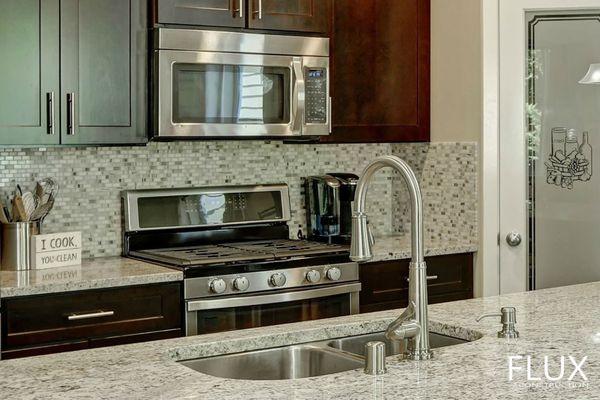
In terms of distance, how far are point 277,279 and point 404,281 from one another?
0.73 m

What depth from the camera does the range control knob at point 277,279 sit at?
382 cm

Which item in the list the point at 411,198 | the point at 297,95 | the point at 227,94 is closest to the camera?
the point at 411,198

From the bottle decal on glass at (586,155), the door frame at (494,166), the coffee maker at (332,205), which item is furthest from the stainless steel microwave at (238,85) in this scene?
the bottle decal on glass at (586,155)

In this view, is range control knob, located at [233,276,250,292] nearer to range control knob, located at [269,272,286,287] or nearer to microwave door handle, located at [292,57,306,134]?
range control knob, located at [269,272,286,287]

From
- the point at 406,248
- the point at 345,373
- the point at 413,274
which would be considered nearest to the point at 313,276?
the point at 406,248

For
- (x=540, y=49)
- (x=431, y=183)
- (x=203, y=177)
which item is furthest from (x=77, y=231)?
(x=540, y=49)

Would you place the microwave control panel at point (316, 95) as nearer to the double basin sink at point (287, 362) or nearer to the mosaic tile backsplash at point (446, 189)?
the mosaic tile backsplash at point (446, 189)

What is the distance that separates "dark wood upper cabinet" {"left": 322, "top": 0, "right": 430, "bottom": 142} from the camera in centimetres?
445

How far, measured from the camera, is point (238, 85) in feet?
13.3

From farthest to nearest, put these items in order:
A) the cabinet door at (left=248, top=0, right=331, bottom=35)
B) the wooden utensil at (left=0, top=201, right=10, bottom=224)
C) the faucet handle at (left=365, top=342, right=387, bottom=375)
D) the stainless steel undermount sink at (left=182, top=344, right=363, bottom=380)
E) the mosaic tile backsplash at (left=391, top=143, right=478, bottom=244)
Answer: the mosaic tile backsplash at (left=391, top=143, right=478, bottom=244), the cabinet door at (left=248, top=0, right=331, bottom=35), the wooden utensil at (left=0, top=201, right=10, bottom=224), the stainless steel undermount sink at (left=182, top=344, right=363, bottom=380), the faucet handle at (left=365, top=342, right=387, bottom=375)

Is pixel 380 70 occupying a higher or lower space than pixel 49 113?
higher

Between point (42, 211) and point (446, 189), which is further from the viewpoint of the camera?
point (446, 189)

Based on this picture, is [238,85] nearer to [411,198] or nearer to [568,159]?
[568,159]

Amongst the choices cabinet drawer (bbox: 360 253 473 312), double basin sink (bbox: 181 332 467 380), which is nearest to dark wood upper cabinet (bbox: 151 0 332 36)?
cabinet drawer (bbox: 360 253 473 312)
